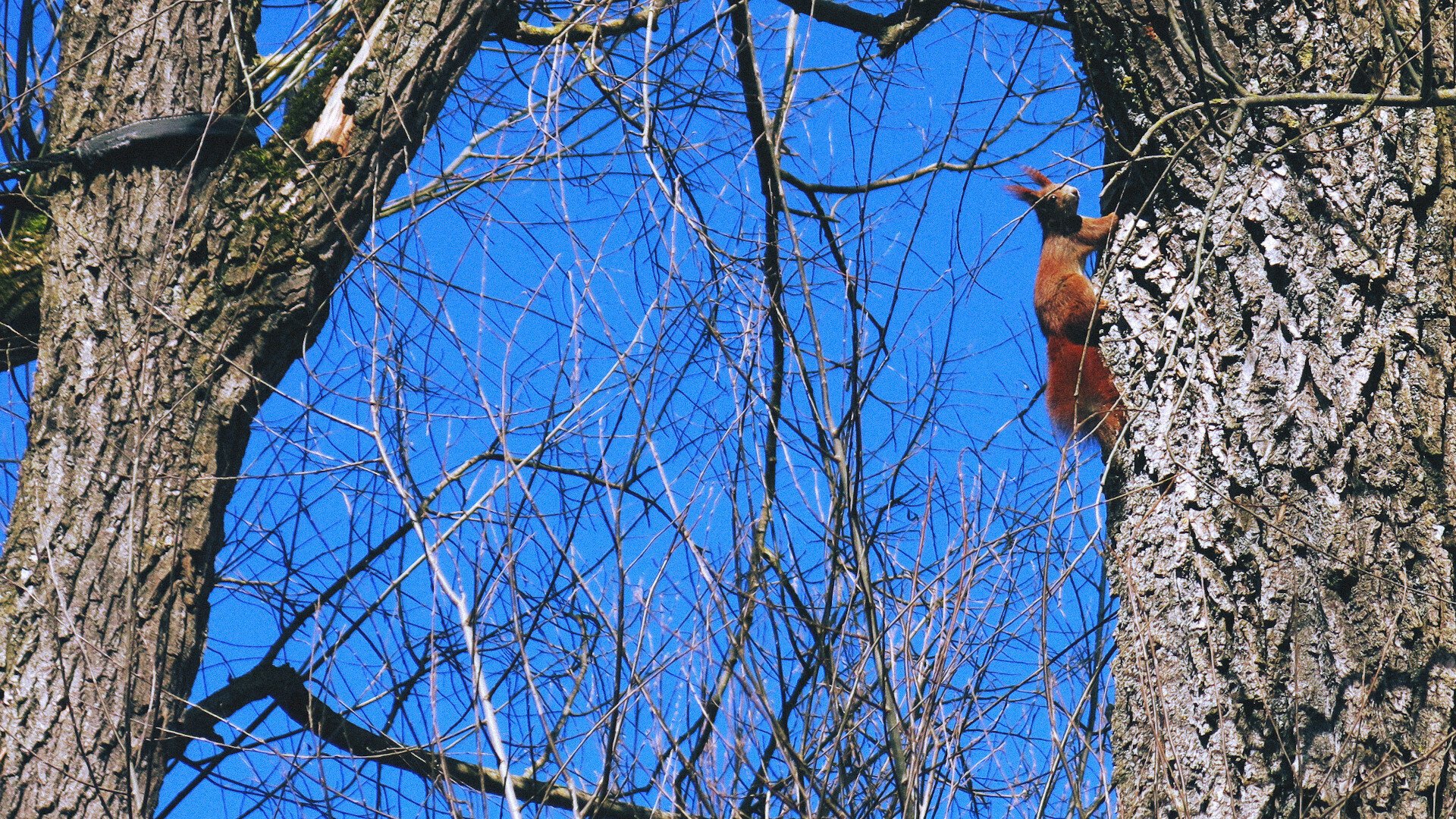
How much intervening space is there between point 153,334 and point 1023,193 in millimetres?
2422

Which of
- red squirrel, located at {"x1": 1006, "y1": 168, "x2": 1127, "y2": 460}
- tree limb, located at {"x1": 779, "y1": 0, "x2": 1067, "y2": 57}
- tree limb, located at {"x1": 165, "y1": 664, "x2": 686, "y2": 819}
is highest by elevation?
tree limb, located at {"x1": 779, "y1": 0, "x2": 1067, "y2": 57}

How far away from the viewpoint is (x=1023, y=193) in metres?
3.65

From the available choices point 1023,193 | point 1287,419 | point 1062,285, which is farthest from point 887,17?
point 1287,419

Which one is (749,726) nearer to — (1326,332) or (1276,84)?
(1326,332)

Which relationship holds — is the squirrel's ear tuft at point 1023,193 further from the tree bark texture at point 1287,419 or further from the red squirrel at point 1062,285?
the tree bark texture at point 1287,419

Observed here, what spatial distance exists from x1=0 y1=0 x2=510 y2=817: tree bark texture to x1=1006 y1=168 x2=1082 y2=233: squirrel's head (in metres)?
1.63

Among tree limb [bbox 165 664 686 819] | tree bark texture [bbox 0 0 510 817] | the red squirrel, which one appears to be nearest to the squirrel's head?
the red squirrel

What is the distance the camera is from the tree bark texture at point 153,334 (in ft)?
9.64

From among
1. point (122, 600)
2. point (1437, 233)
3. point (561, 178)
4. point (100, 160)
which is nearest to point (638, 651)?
point (561, 178)

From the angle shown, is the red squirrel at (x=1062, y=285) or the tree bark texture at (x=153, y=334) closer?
the tree bark texture at (x=153, y=334)

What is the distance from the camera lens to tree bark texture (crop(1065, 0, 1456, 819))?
2223mm

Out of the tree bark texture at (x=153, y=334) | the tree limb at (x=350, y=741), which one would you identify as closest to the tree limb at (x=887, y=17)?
the tree bark texture at (x=153, y=334)

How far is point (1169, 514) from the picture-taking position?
2.54 meters

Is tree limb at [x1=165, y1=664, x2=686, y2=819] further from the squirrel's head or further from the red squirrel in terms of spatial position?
the squirrel's head
